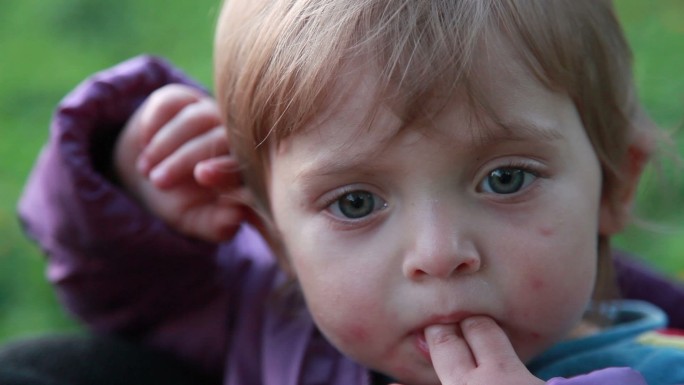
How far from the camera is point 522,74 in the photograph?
1280 mm

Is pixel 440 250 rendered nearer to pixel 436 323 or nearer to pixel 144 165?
pixel 436 323

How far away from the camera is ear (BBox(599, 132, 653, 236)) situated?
153cm

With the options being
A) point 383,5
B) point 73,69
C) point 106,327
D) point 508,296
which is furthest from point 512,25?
point 73,69

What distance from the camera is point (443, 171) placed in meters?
1.27

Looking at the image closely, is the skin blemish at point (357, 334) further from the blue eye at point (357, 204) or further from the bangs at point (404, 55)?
the bangs at point (404, 55)

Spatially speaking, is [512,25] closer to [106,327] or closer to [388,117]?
[388,117]

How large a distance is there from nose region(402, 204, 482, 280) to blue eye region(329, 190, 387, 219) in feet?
0.25

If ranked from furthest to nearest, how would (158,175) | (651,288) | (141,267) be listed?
(651,288) → (141,267) → (158,175)

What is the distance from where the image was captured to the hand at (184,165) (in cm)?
→ 164

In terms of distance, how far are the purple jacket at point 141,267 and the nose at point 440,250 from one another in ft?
1.39

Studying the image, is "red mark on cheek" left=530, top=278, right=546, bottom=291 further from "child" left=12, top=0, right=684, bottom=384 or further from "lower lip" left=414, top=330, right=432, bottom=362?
"lower lip" left=414, top=330, right=432, bottom=362

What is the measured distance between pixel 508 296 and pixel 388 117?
28 cm

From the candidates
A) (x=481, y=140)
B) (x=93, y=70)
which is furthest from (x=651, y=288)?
(x=93, y=70)

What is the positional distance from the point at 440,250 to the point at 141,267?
28.7 inches
